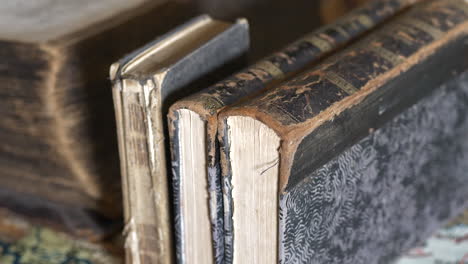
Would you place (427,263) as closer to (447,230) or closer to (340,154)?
(447,230)

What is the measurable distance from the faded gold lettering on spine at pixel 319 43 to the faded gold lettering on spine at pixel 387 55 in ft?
0.22

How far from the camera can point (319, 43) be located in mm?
944

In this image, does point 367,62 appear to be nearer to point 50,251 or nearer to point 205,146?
point 205,146

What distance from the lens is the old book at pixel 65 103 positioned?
3.15 feet

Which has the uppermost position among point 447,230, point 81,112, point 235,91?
point 235,91

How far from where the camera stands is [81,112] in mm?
1022

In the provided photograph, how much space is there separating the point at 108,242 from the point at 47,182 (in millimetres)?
131

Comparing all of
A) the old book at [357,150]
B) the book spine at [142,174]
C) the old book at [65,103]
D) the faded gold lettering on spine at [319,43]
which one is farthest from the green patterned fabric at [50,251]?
the faded gold lettering on spine at [319,43]

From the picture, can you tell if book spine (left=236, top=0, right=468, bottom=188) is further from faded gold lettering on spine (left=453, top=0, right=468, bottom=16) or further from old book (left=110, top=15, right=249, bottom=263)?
old book (left=110, top=15, right=249, bottom=263)

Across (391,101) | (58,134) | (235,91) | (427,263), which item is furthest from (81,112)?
(427,263)

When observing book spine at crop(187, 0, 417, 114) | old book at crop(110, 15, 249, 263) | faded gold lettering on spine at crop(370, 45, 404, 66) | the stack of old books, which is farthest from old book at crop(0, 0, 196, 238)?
faded gold lettering on spine at crop(370, 45, 404, 66)

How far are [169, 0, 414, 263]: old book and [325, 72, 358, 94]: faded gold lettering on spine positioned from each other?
7cm

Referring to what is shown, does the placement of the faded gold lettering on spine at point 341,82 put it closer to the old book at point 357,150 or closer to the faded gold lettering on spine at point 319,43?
the old book at point 357,150

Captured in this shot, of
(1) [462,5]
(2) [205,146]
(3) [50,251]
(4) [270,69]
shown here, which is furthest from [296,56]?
(3) [50,251]
